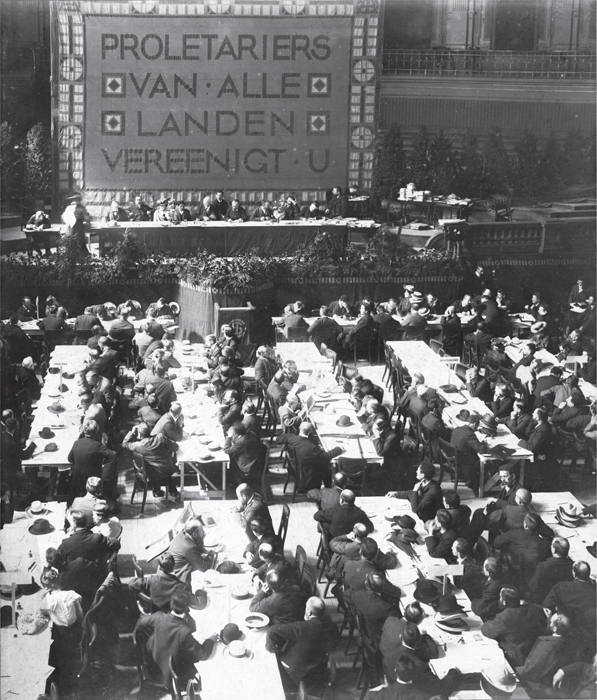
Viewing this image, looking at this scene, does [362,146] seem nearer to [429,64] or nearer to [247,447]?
[429,64]

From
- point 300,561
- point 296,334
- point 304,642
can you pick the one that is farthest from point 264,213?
point 304,642

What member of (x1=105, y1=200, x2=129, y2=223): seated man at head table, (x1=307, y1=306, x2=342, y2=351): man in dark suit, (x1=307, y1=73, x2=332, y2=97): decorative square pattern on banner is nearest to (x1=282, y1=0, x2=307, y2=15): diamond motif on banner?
(x1=307, y1=73, x2=332, y2=97): decorative square pattern on banner

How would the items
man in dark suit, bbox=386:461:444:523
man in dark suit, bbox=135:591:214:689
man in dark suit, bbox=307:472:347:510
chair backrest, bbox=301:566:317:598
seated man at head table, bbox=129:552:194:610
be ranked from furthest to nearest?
man in dark suit, bbox=386:461:444:523, man in dark suit, bbox=307:472:347:510, chair backrest, bbox=301:566:317:598, seated man at head table, bbox=129:552:194:610, man in dark suit, bbox=135:591:214:689

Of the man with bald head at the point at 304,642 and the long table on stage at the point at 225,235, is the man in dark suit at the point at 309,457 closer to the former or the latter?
the man with bald head at the point at 304,642

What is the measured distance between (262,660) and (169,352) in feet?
27.8

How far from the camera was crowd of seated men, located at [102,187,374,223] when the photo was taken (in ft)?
83.8

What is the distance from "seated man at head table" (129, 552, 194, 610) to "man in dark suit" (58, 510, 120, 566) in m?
0.70

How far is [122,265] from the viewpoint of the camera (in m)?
21.7

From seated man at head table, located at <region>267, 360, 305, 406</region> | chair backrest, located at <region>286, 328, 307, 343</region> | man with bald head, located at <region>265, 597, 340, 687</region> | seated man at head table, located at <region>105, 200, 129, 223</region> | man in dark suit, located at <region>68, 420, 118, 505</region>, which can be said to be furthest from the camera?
seated man at head table, located at <region>105, 200, 129, 223</region>

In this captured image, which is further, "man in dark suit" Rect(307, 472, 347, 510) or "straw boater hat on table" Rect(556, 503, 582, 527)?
"man in dark suit" Rect(307, 472, 347, 510)

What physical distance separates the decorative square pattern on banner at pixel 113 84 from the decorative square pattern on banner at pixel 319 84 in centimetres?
526

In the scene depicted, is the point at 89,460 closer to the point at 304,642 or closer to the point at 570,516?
the point at 304,642

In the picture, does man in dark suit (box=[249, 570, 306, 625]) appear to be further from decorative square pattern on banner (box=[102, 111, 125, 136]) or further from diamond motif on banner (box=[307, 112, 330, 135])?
decorative square pattern on banner (box=[102, 111, 125, 136])

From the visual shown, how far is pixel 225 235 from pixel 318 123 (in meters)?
5.58
